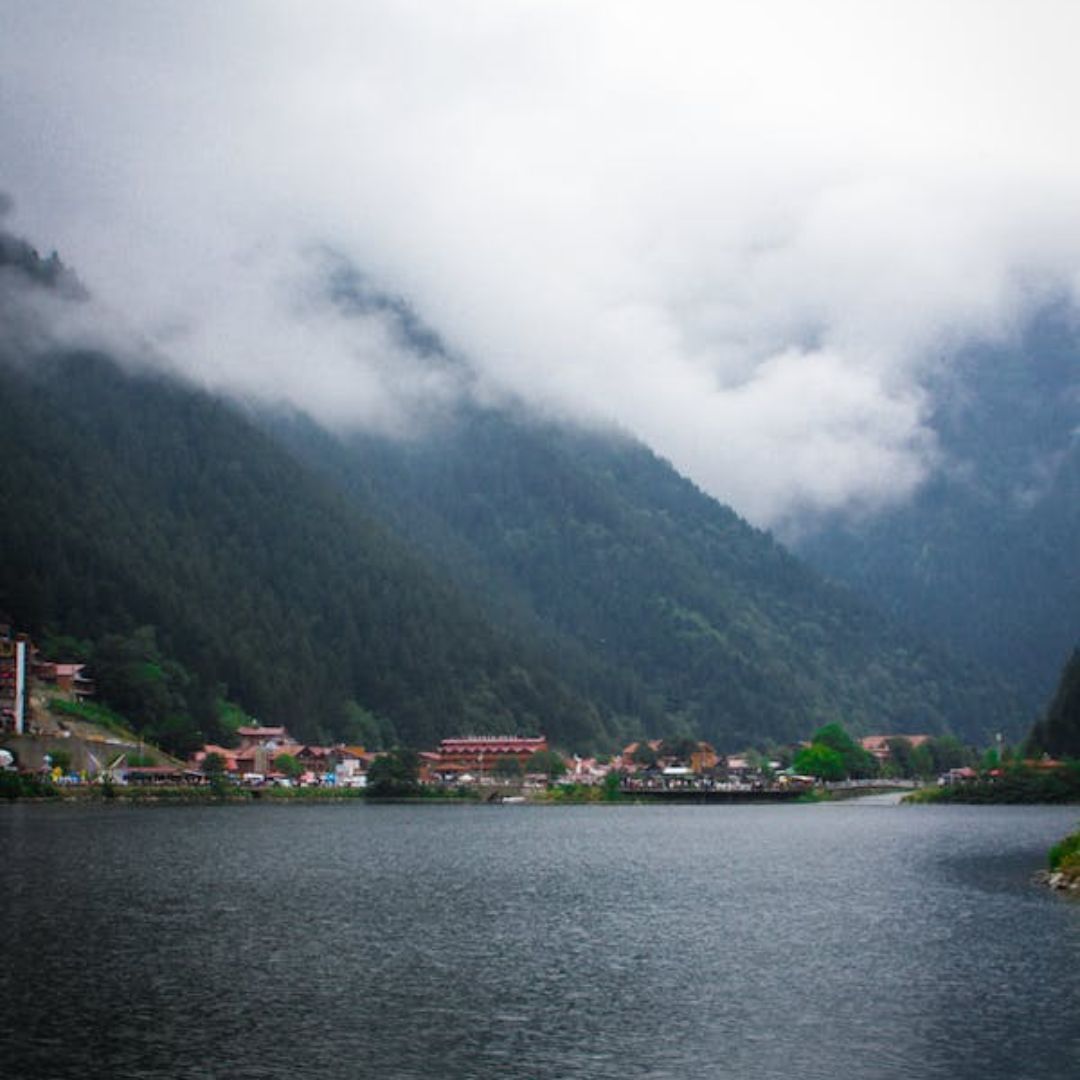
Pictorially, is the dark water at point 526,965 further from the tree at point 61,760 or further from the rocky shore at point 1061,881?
the tree at point 61,760

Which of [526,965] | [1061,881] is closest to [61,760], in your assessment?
[1061,881]

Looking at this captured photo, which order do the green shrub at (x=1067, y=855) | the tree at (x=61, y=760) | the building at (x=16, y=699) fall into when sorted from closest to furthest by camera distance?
1. the green shrub at (x=1067, y=855)
2. the tree at (x=61, y=760)
3. the building at (x=16, y=699)

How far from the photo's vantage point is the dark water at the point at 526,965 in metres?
40.5

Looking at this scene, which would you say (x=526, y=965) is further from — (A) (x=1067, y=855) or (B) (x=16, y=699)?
(B) (x=16, y=699)

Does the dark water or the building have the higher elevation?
the building

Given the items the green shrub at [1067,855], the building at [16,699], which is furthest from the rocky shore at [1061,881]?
the building at [16,699]

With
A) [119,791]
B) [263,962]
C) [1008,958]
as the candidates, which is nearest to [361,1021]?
[263,962]

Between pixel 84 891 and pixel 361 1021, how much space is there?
3546 centimetres

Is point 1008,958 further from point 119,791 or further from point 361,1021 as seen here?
point 119,791

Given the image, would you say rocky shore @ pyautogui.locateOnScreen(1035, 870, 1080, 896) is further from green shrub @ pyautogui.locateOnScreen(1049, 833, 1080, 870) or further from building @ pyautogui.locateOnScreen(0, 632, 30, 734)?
building @ pyautogui.locateOnScreen(0, 632, 30, 734)

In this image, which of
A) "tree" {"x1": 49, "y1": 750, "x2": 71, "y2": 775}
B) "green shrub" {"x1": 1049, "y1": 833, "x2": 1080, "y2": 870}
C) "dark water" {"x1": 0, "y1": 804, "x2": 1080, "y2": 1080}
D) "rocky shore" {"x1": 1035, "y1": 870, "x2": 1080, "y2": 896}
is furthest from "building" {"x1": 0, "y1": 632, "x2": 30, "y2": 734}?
"rocky shore" {"x1": 1035, "y1": 870, "x2": 1080, "y2": 896}

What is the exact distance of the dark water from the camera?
133 feet

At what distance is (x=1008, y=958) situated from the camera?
56.2m

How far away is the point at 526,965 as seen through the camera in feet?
183
